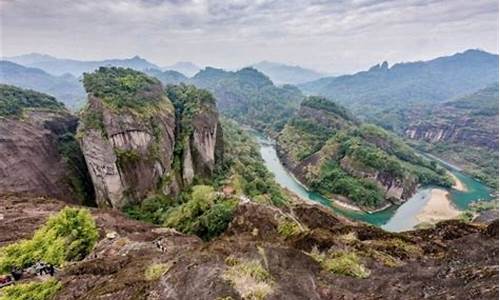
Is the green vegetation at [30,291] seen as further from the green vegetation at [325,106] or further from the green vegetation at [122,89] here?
the green vegetation at [325,106]

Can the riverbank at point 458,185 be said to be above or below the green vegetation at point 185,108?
below

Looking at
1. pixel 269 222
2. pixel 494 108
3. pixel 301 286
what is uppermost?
pixel 301 286

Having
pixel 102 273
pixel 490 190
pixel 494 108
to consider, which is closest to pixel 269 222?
pixel 102 273

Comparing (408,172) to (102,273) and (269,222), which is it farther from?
(102,273)

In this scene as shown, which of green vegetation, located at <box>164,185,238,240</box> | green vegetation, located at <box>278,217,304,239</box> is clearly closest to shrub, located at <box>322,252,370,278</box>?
green vegetation, located at <box>278,217,304,239</box>

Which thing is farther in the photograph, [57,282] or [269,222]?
[269,222]

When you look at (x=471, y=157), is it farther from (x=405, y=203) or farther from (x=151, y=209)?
(x=151, y=209)

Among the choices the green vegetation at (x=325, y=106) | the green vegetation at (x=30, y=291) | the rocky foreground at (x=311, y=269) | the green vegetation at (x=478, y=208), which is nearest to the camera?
the rocky foreground at (x=311, y=269)

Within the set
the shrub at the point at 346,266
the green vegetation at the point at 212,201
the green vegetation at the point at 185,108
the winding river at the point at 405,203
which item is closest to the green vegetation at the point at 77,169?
the green vegetation at the point at 212,201
